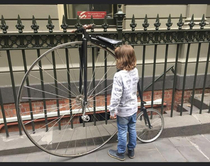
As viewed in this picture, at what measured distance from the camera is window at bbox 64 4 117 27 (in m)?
4.31

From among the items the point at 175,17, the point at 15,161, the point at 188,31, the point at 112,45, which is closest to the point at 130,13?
the point at 175,17

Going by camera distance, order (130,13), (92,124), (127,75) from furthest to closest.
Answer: (130,13) < (92,124) < (127,75)

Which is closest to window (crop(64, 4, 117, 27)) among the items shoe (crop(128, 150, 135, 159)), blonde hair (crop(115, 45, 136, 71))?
blonde hair (crop(115, 45, 136, 71))

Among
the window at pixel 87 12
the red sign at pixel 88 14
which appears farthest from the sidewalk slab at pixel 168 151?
the red sign at pixel 88 14

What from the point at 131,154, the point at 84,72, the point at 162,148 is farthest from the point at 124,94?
the point at 162,148

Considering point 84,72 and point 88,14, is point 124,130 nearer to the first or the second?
point 84,72

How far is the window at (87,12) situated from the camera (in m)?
4.31

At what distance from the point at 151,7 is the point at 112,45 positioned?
2887 mm

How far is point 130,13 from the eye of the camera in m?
4.39

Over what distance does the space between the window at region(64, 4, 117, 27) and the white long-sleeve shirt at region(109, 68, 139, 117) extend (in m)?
2.77

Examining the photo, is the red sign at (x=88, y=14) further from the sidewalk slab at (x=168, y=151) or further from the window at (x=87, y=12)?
the sidewalk slab at (x=168, y=151)

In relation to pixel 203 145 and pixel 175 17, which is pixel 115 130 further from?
pixel 175 17

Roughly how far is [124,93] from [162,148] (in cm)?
117

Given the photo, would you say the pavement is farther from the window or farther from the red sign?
the red sign
